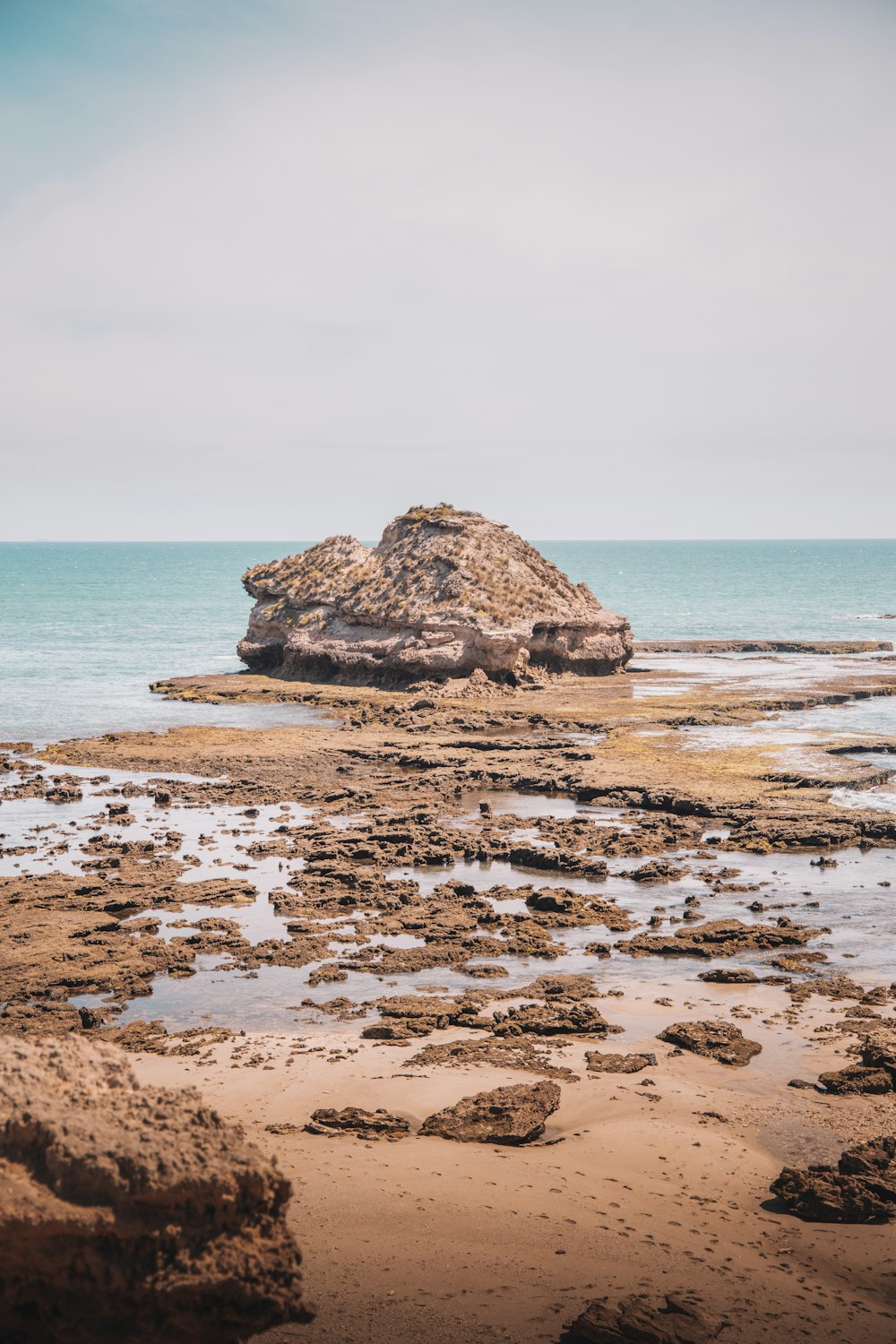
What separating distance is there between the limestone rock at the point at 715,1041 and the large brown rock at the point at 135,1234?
8.34 meters

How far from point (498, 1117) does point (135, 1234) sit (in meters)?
6.16

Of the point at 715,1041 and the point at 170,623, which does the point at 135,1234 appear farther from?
the point at 170,623

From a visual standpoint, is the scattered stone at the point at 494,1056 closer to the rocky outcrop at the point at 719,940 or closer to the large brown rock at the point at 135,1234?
the rocky outcrop at the point at 719,940

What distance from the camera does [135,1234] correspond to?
6035 millimetres

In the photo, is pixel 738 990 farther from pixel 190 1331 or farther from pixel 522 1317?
pixel 190 1331

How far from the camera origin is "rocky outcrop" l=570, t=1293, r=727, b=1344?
25.3ft

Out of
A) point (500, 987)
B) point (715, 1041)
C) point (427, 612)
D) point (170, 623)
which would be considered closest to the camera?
point (715, 1041)

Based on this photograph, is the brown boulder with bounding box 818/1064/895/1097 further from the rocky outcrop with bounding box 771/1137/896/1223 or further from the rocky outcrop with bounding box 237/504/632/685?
the rocky outcrop with bounding box 237/504/632/685

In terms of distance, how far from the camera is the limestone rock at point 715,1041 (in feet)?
44.7

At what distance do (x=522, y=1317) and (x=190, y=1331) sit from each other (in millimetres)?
2946

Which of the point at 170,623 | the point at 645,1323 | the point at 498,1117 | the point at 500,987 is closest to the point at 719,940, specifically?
the point at 500,987

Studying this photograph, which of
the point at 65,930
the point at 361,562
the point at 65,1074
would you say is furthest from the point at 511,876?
the point at 361,562

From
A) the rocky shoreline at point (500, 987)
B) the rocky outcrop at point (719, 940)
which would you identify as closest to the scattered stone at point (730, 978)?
the rocky shoreline at point (500, 987)

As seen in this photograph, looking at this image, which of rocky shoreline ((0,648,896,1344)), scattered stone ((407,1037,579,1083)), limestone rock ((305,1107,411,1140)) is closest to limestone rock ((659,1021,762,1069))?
rocky shoreline ((0,648,896,1344))
